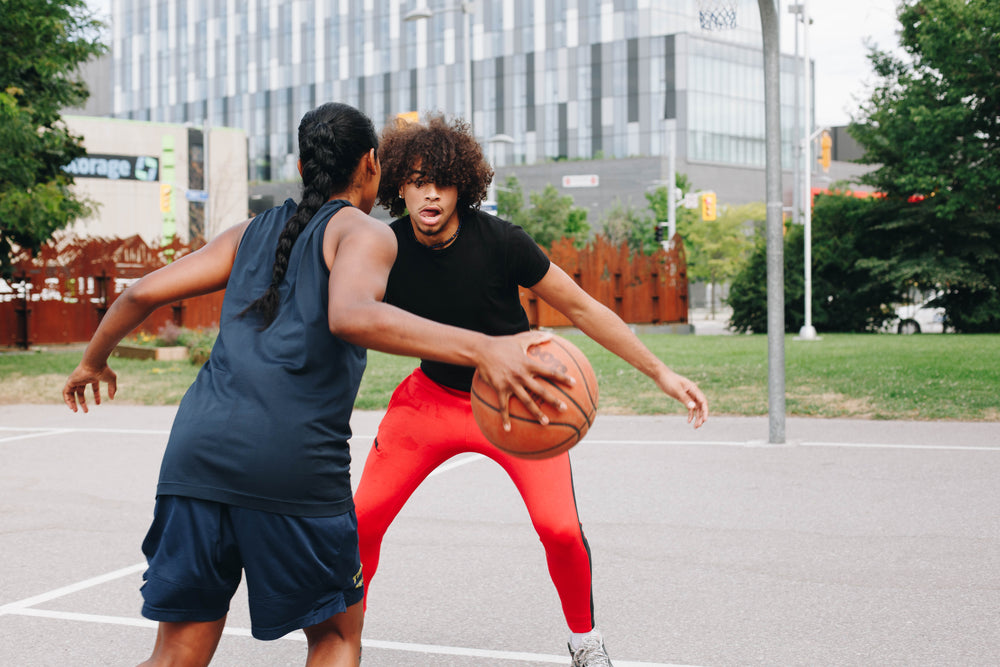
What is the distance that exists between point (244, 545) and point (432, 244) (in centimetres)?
168

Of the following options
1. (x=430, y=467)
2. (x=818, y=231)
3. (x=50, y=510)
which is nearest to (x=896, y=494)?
(x=430, y=467)

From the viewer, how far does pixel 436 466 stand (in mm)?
4176

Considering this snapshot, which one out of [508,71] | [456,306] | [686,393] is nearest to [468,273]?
[456,306]

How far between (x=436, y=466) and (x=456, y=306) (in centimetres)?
61

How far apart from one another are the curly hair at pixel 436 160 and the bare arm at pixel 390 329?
4.20 feet

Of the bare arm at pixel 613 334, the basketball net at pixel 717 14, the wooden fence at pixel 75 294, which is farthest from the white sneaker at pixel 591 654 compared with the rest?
the wooden fence at pixel 75 294

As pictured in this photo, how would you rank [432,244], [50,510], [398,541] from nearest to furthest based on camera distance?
[432,244]
[398,541]
[50,510]

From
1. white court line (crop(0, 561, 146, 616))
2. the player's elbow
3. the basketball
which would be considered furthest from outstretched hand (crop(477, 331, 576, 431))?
white court line (crop(0, 561, 146, 616))

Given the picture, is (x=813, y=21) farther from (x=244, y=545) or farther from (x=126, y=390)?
(x=244, y=545)

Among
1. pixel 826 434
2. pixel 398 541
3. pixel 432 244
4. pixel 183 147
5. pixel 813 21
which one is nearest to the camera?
pixel 432 244

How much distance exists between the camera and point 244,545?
8.98 ft

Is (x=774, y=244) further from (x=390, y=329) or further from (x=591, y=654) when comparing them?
(x=390, y=329)

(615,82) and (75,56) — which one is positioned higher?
(615,82)

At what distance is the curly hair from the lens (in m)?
4.12
